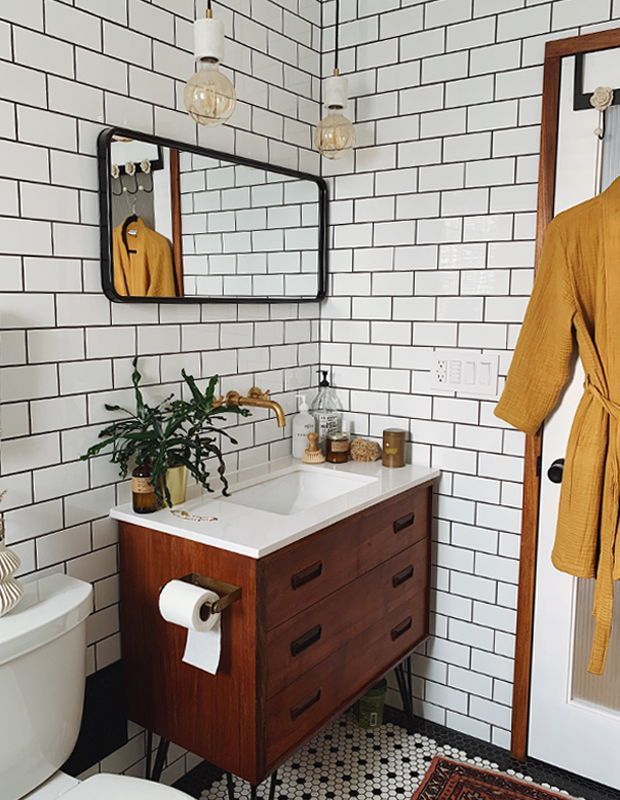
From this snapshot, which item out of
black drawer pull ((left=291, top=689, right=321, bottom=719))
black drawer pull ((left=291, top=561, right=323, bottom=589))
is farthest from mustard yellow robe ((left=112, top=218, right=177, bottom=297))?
black drawer pull ((left=291, top=689, right=321, bottom=719))

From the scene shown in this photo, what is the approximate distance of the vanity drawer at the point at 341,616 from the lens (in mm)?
1806

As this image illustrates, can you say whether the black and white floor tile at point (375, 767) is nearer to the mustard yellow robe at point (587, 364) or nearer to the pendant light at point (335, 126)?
the mustard yellow robe at point (587, 364)

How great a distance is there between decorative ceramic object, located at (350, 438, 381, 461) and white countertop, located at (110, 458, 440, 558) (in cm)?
14

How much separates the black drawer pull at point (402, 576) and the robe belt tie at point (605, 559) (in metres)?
0.56

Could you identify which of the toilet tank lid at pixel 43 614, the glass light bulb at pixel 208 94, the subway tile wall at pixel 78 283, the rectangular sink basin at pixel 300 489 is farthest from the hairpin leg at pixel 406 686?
the glass light bulb at pixel 208 94

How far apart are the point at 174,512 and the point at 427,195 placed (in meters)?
1.31

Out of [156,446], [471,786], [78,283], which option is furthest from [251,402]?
[471,786]

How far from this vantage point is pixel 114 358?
1931mm

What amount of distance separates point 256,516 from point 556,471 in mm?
926

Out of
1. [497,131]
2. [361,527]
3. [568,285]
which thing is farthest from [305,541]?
[497,131]

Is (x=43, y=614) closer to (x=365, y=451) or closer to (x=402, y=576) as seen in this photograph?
(x=402, y=576)

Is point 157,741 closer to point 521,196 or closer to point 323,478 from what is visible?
point 323,478

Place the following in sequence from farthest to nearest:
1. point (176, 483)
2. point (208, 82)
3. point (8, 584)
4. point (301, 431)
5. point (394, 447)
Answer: point (301, 431) < point (394, 447) < point (176, 483) < point (208, 82) < point (8, 584)

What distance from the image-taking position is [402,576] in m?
2.32
